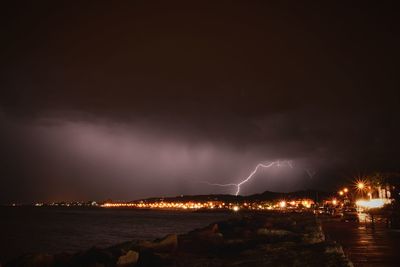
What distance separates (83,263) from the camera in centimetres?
2355

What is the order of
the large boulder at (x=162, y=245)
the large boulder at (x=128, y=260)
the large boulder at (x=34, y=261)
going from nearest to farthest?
the large boulder at (x=128, y=260) < the large boulder at (x=34, y=261) < the large boulder at (x=162, y=245)

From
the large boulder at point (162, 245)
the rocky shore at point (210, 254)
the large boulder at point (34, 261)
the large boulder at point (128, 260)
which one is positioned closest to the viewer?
the rocky shore at point (210, 254)

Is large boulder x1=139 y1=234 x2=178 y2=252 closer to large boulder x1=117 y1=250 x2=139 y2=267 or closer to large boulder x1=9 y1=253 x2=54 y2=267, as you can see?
large boulder x1=117 y1=250 x2=139 y2=267

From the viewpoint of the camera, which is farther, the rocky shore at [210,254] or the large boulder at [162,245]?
the large boulder at [162,245]

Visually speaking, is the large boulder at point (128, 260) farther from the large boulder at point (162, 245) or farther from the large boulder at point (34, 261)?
the large boulder at point (162, 245)

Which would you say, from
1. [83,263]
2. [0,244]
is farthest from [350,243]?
[0,244]

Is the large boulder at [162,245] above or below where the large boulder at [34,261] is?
above

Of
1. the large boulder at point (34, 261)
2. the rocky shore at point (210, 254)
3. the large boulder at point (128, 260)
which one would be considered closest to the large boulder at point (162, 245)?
the rocky shore at point (210, 254)

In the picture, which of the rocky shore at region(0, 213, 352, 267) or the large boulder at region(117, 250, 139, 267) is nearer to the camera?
the rocky shore at region(0, 213, 352, 267)

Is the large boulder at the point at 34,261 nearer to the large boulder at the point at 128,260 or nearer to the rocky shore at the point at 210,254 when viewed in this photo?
the rocky shore at the point at 210,254

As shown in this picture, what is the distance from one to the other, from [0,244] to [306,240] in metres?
44.8

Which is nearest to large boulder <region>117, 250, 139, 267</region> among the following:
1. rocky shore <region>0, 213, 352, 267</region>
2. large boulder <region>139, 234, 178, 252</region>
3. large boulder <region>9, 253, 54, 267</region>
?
rocky shore <region>0, 213, 352, 267</region>

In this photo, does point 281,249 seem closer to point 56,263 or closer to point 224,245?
point 224,245

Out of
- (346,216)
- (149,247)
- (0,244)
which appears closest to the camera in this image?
(149,247)
